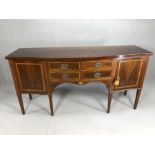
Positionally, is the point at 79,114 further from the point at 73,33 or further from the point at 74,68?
the point at 73,33

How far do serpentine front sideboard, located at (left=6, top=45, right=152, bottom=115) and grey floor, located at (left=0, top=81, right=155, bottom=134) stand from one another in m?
0.36

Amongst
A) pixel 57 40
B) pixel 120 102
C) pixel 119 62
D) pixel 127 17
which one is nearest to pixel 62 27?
pixel 57 40

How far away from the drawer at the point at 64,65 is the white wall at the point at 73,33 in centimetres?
87

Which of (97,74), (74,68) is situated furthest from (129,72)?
(74,68)

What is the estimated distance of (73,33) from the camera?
222 cm

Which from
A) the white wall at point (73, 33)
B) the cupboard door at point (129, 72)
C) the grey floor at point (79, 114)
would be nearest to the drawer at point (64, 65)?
the cupboard door at point (129, 72)

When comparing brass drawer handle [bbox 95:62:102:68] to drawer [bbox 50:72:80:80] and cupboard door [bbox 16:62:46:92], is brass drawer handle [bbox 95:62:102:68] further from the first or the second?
cupboard door [bbox 16:62:46:92]

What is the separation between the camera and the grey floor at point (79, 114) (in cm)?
162

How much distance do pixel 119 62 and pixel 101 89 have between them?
89 cm

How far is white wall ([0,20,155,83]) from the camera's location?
7.11ft

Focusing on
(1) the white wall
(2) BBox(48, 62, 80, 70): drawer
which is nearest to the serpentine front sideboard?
(2) BBox(48, 62, 80, 70): drawer

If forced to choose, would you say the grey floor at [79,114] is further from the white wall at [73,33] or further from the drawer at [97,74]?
the white wall at [73,33]

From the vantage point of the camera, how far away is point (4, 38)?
225 centimetres

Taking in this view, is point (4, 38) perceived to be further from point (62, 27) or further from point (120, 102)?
point (120, 102)
